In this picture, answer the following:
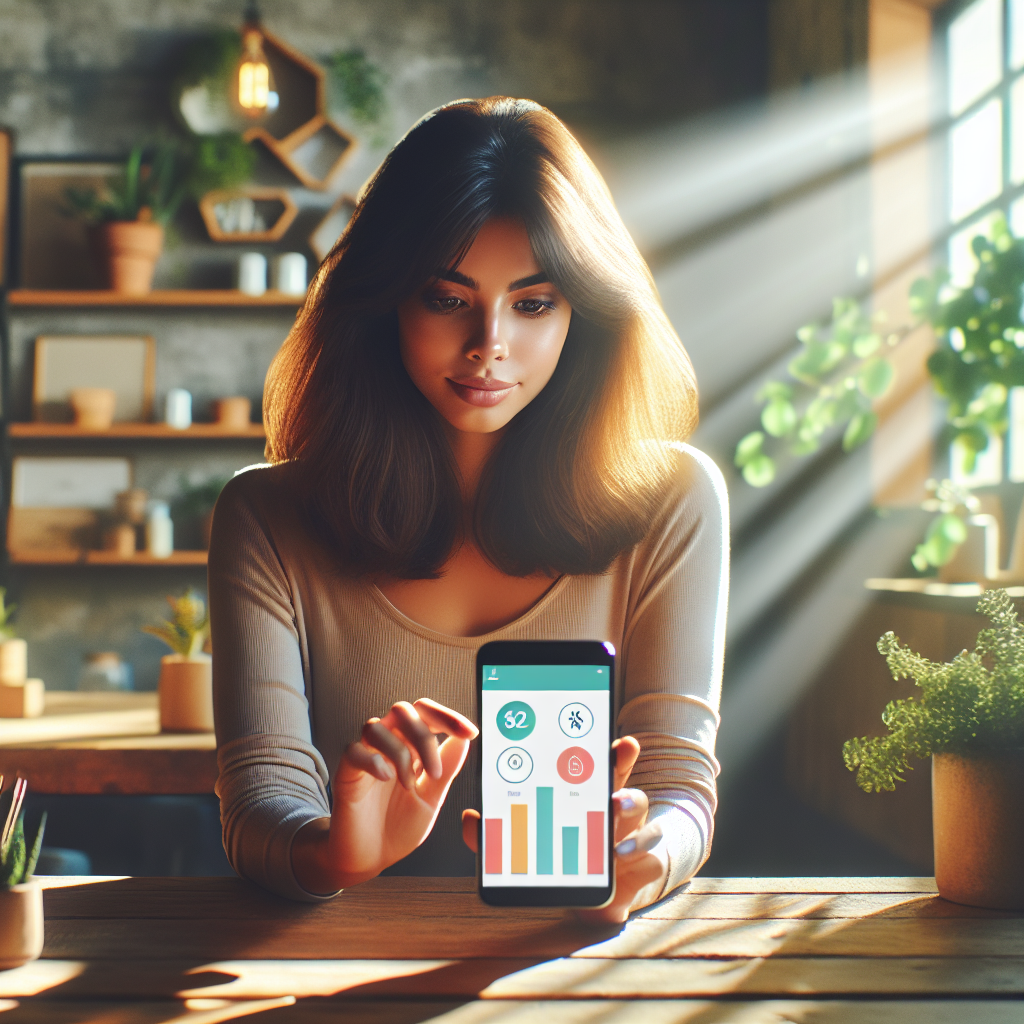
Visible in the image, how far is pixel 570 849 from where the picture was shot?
76 centimetres

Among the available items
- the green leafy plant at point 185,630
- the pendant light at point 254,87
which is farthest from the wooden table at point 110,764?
the pendant light at point 254,87

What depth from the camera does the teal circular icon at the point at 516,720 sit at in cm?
78

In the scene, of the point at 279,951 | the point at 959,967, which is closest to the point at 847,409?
the point at 959,967

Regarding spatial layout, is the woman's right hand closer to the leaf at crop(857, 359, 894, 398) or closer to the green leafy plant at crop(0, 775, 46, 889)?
the green leafy plant at crop(0, 775, 46, 889)

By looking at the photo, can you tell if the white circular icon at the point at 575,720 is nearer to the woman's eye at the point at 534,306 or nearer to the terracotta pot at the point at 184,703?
the woman's eye at the point at 534,306

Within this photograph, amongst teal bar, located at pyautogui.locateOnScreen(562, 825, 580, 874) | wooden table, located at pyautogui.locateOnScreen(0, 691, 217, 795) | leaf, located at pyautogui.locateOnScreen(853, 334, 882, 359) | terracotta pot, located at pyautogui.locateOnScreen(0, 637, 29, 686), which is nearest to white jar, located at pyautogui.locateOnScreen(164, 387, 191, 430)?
terracotta pot, located at pyautogui.locateOnScreen(0, 637, 29, 686)

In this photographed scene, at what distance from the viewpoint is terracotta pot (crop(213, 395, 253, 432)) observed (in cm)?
409

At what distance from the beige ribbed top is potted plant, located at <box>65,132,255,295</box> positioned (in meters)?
3.15

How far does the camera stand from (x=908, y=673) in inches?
37.3

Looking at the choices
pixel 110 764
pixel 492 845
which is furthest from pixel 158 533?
pixel 492 845

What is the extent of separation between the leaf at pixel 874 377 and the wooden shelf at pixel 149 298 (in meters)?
2.57

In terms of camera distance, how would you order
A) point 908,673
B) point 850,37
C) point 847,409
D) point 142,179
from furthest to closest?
point 142,179 < point 850,37 < point 847,409 < point 908,673

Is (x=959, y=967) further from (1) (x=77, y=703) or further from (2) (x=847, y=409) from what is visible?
(1) (x=77, y=703)

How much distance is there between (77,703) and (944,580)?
1.98 meters
